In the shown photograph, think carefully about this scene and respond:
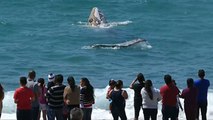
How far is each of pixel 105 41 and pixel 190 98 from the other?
23.4 m

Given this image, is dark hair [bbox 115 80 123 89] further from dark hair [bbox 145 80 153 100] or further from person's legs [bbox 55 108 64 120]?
person's legs [bbox 55 108 64 120]

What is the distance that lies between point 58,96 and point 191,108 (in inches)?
123

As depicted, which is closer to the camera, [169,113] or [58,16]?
[169,113]

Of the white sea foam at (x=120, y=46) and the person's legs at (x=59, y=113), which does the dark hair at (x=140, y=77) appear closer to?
the person's legs at (x=59, y=113)

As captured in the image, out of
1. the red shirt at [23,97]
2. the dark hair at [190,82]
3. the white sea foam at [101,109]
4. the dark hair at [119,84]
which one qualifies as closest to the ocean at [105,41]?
the white sea foam at [101,109]

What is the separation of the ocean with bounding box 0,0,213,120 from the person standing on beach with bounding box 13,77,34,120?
491 centimetres

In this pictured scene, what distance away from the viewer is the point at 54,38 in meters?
42.2

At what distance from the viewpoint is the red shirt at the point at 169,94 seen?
1709 centimetres

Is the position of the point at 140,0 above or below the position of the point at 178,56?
above

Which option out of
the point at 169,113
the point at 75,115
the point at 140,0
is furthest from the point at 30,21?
the point at 75,115

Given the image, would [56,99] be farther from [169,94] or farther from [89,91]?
[169,94]

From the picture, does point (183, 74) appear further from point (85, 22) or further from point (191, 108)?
point (85, 22)

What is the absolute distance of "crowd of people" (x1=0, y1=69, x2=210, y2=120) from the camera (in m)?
16.5

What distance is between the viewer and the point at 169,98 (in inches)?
677
